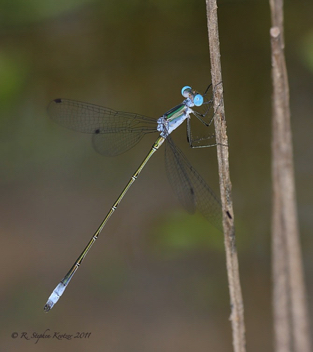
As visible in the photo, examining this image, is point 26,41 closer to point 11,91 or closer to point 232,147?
point 11,91

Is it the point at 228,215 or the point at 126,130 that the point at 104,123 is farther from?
the point at 228,215

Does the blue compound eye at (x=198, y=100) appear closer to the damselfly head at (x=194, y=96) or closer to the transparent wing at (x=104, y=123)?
the damselfly head at (x=194, y=96)

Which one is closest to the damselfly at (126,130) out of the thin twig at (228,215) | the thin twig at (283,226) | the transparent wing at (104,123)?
the transparent wing at (104,123)
